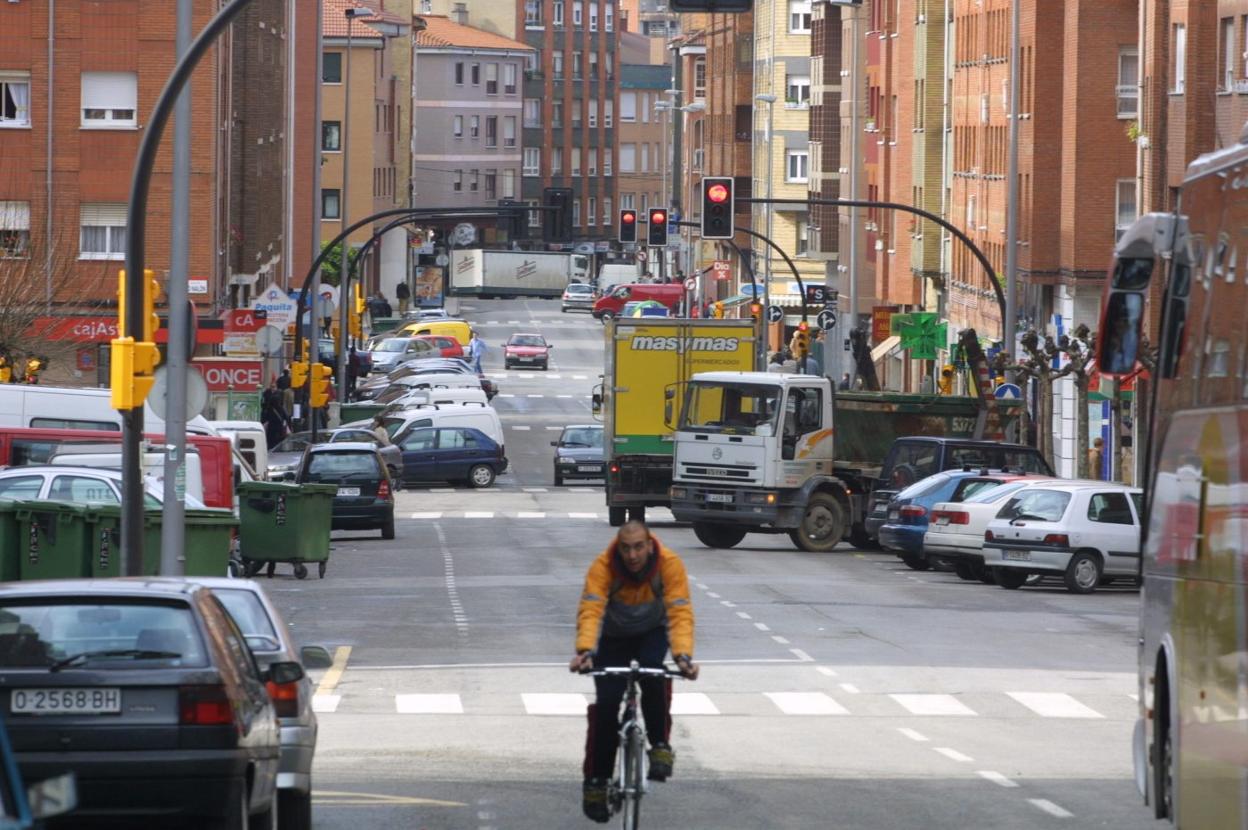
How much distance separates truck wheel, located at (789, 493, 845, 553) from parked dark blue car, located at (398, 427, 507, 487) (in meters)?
19.0

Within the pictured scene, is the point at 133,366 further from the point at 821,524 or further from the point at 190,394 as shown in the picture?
the point at 821,524

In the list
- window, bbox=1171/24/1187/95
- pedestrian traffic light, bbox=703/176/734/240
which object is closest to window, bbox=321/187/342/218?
window, bbox=1171/24/1187/95

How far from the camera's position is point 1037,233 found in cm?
6034

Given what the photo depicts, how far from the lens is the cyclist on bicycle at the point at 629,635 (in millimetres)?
12383

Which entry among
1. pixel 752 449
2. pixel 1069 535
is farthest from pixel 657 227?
pixel 1069 535

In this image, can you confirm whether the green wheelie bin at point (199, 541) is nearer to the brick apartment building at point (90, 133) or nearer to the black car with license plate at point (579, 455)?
the brick apartment building at point (90, 133)

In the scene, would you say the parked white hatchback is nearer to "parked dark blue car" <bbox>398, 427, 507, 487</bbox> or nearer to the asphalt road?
the asphalt road

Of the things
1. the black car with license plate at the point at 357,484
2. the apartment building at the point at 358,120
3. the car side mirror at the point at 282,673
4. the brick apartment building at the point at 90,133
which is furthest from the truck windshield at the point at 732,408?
the apartment building at the point at 358,120

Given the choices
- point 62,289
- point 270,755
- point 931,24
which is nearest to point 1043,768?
point 270,755

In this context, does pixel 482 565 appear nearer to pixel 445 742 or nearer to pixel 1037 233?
pixel 445 742

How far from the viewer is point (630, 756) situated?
1238cm

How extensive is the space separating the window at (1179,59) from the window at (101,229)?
22.4 m

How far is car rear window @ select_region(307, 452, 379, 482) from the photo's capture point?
41594mm

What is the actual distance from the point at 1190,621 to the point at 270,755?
13.2 feet
